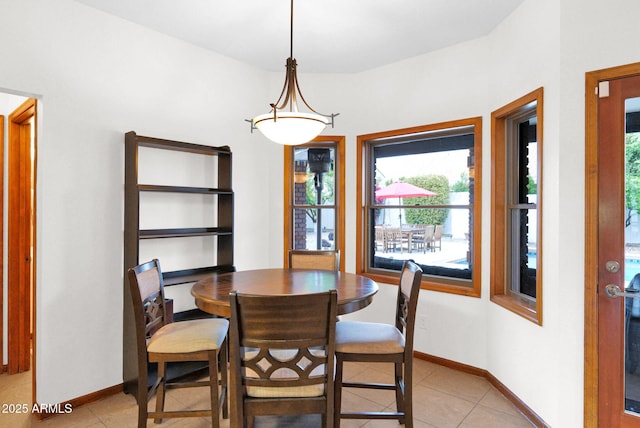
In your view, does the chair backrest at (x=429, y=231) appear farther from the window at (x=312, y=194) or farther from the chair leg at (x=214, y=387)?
the chair leg at (x=214, y=387)

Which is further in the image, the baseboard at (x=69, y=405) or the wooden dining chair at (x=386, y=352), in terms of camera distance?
the baseboard at (x=69, y=405)

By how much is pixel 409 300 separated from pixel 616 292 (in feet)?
3.74

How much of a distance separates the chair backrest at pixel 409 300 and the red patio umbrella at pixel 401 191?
1.38m

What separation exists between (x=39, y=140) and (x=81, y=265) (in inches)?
35.4

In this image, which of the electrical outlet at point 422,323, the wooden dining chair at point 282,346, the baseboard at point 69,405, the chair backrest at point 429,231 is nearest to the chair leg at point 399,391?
the wooden dining chair at point 282,346

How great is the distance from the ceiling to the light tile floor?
9.38 feet

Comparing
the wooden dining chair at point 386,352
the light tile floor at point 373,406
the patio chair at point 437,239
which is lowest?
the light tile floor at point 373,406

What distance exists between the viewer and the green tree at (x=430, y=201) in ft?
11.4

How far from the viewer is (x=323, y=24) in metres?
2.93

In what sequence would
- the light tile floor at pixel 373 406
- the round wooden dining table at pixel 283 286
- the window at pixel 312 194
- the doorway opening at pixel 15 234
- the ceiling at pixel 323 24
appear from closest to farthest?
the round wooden dining table at pixel 283 286, the light tile floor at pixel 373 406, the ceiling at pixel 323 24, the doorway opening at pixel 15 234, the window at pixel 312 194

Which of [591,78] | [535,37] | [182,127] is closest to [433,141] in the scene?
[535,37]

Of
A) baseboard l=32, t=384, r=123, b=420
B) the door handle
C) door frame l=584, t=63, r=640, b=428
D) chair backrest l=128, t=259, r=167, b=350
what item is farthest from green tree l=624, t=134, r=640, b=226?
baseboard l=32, t=384, r=123, b=420

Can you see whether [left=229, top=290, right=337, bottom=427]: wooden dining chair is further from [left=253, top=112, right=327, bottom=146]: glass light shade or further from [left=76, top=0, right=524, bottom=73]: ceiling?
[left=76, top=0, right=524, bottom=73]: ceiling

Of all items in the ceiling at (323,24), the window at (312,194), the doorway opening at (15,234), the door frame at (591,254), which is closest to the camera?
the door frame at (591,254)
